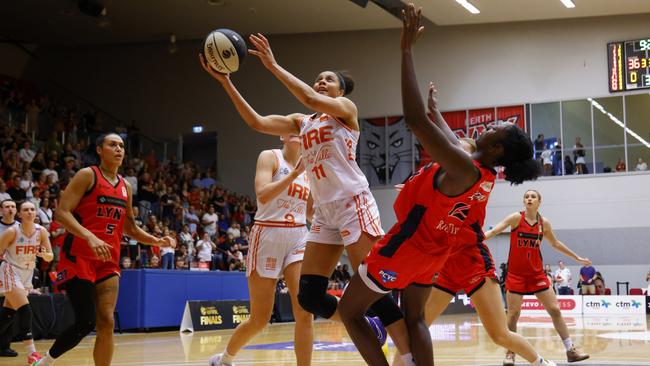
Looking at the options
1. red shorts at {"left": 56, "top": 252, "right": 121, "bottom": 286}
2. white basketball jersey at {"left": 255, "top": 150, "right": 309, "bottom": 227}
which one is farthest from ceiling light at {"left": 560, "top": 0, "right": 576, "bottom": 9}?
red shorts at {"left": 56, "top": 252, "right": 121, "bottom": 286}

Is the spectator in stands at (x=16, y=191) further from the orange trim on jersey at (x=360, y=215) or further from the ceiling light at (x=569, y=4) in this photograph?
the ceiling light at (x=569, y=4)

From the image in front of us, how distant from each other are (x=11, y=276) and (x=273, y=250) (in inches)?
198

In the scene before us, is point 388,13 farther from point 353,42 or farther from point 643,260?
point 643,260

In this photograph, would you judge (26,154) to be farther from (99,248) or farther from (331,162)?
(331,162)

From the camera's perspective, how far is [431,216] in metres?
4.52

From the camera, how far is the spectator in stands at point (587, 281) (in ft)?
84.3

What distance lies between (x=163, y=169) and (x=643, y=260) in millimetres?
17313

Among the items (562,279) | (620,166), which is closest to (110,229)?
(562,279)

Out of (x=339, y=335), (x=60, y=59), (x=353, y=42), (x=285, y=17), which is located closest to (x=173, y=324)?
(x=339, y=335)

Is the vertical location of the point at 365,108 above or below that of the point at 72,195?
above

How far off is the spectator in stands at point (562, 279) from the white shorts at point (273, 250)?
20.9 meters

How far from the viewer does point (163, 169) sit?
26594 mm

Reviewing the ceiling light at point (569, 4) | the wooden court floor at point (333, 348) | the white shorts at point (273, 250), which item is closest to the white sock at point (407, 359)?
the white shorts at point (273, 250)

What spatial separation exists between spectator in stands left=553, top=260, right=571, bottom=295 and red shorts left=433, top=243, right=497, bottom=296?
20531 mm
